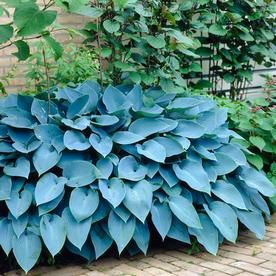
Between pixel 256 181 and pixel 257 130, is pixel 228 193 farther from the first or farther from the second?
pixel 257 130

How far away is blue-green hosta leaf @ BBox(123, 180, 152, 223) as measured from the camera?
3.15 m

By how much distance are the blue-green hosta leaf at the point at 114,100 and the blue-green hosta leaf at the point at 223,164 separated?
0.71m

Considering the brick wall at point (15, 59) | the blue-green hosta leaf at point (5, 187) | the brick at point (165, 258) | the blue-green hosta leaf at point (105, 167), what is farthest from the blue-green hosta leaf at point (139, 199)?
the brick wall at point (15, 59)

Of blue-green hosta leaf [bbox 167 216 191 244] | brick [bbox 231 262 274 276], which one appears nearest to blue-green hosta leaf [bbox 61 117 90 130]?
blue-green hosta leaf [bbox 167 216 191 244]

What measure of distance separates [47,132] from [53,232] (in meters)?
0.69

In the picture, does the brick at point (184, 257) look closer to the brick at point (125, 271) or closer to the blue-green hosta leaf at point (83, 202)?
the brick at point (125, 271)

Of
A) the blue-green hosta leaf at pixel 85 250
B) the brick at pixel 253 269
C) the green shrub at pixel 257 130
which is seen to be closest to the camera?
the brick at pixel 253 269

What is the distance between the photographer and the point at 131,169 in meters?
3.37

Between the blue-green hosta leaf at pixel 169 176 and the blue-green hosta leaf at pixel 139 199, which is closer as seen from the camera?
the blue-green hosta leaf at pixel 139 199

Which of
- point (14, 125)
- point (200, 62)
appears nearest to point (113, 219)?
point (14, 125)

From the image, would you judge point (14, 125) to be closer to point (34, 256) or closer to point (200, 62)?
point (34, 256)

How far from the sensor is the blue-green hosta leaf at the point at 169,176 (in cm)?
340

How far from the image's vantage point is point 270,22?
18.9ft

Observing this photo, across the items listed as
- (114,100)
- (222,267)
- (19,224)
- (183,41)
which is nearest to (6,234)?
(19,224)
